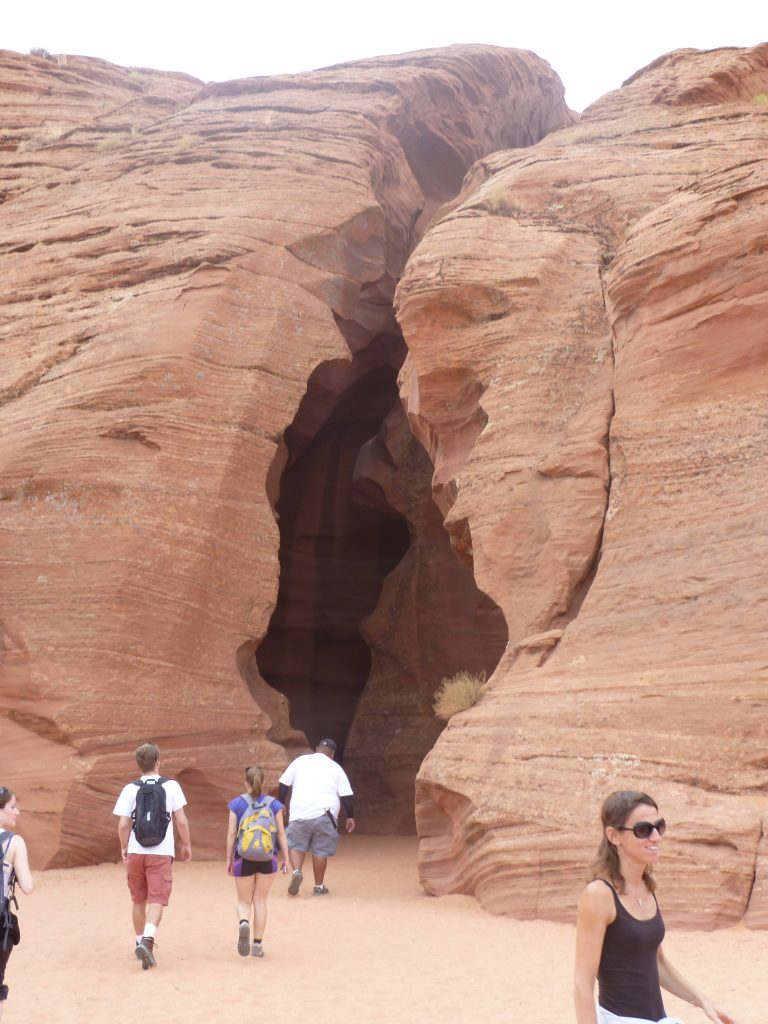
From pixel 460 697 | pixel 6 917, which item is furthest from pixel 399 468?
pixel 6 917

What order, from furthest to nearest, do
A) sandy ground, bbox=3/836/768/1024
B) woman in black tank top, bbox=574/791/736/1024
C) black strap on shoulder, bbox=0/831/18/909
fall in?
1. sandy ground, bbox=3/836/768/1024
2. black strap on shoulder, bbox=0/831/18/909
3. woman in black tank top, bbox=574/791/736/1024

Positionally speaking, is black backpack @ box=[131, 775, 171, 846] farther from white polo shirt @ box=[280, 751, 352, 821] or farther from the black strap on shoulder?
white polo shirt @ box=[280, 751, 352, 821]

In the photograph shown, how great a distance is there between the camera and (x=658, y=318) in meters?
12.3

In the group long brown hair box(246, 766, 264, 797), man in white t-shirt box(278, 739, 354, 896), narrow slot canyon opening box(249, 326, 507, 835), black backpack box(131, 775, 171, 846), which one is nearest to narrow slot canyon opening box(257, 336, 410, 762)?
narrow slot canyon opening box(249, 326, 507, 835)

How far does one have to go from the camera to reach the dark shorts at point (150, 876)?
7883 mm

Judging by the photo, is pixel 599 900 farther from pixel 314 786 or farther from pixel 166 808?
pixel 314 786

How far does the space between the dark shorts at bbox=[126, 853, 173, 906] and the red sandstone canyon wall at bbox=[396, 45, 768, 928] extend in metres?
3.37

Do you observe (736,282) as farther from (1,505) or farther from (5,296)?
(5,296)

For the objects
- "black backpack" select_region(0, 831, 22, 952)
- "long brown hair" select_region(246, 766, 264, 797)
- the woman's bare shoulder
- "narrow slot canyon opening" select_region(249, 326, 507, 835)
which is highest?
the woman's bare shoulder

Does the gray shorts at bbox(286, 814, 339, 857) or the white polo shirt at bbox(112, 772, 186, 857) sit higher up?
the white polo shirt at bbox(112, 772, 186, 857)

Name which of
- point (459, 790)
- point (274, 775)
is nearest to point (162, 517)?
point (274, 775)

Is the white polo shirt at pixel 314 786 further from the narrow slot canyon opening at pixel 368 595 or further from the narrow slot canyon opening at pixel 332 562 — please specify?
the narrow slot canyon opening at pixel 332 562

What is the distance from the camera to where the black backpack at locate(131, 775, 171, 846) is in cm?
781

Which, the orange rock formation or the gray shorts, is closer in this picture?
the orange rock formation
